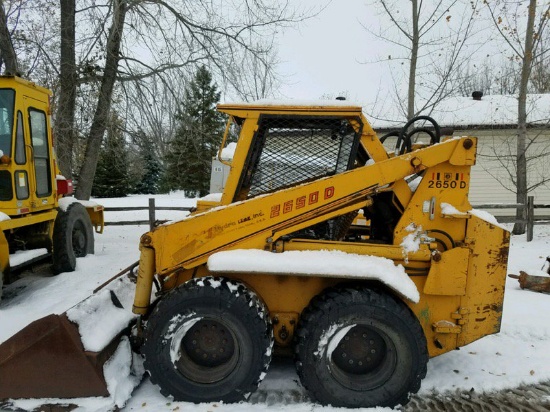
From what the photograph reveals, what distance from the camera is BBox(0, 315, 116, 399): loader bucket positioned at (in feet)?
10.0

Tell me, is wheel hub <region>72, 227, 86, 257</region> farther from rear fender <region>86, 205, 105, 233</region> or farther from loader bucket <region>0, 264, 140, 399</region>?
loader bucket <region>0, 264, 140, 399</region>

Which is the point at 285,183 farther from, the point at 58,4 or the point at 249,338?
the point at 58,4

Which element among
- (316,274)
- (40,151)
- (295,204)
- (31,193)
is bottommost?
(316,274)

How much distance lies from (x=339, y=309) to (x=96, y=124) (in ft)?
32.2

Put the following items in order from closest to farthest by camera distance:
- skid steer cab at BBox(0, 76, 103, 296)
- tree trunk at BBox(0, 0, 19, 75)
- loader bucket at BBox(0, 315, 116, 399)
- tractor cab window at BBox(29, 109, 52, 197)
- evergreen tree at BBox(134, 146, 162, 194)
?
loader bucket at BBox(0, 315, 116, 399), skid steer cab at BBox(0, 76, 103, 296), tractor cab window at BBox(29, 109, 52, 197), tree trunk at BBox(0, 0, 19, 75), evergreen tree at BBox(134, 146, 162, 194)

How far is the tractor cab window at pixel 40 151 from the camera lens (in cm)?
630

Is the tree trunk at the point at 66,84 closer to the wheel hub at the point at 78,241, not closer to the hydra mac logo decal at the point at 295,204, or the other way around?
the wheel hub at the point at 78,241

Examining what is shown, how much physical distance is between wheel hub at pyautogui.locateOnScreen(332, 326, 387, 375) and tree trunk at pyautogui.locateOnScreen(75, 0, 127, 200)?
9042 mm

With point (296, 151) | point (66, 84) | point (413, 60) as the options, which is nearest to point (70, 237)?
point (296, 151)

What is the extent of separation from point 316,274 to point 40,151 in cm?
521

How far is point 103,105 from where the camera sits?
10.9 metres

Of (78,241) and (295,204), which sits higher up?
(295,204)

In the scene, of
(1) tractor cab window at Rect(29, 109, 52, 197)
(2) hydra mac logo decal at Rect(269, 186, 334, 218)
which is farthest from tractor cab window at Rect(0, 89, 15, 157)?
(2) hydra mac logo decal at Rect(269, 186, 334, 218)

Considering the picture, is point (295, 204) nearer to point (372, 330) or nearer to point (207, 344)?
point (372, 330)
